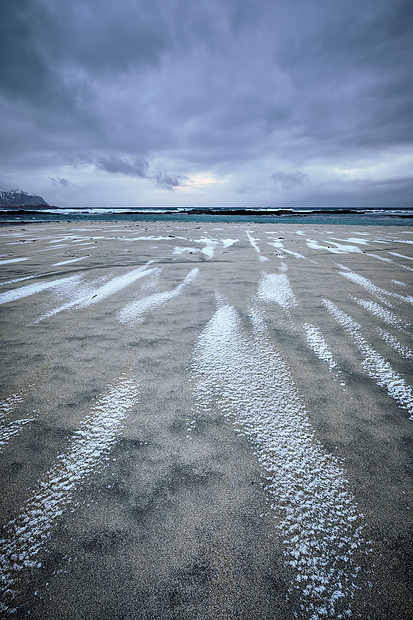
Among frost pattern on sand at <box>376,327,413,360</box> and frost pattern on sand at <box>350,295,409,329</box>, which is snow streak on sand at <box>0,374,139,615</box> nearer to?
frost pattern on sand at <box>376,327,413,360</box>

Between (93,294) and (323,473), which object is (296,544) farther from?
(93,294)

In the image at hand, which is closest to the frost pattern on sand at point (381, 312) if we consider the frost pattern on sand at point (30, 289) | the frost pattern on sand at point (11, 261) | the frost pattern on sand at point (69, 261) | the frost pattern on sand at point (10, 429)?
the frost pattern on sand at point (10, 429)

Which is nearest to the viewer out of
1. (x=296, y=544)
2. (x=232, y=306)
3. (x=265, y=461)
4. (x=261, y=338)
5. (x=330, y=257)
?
(x=296, y=544)

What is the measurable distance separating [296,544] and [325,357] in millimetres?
1248

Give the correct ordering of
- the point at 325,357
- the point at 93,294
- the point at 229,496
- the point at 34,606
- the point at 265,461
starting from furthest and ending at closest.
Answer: the point at 93,294
the point at 325,357
the point at 265,461
the point at 229,496
the point at 34,606

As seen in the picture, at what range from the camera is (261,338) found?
7.18 feet

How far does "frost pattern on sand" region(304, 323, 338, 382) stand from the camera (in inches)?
73.5

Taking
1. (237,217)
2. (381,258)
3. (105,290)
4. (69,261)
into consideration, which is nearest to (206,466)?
(105,290)

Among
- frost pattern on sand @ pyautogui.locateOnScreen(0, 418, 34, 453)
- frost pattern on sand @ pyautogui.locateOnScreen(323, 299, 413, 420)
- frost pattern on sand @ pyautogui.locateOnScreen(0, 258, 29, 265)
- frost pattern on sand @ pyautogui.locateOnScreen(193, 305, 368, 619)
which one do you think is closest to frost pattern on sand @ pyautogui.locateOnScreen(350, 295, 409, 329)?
frost pattern on sand @ pyautogui.locateOnScreen(323, 299, 413, 420)

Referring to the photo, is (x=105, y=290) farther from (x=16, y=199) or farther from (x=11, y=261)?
(x=16, y=199)

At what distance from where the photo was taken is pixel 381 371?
1.78 metres

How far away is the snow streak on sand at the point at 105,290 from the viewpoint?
2.82 m

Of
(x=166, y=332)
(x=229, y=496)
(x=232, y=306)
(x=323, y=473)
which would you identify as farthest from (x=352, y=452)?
(x=232, y=306)

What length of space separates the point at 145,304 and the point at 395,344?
2.33 m
